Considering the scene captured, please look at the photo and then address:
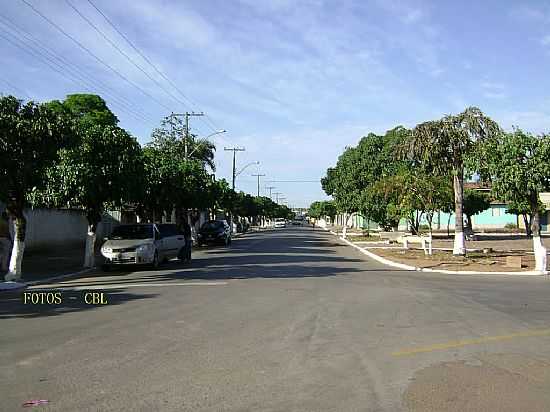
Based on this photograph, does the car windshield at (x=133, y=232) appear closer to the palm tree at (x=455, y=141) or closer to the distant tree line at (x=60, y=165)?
the distant tree line at (x=60, y=165)

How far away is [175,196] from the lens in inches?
1293

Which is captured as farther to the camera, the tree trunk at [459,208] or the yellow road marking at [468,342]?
the tree trunk at [459,208]

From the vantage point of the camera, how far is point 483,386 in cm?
630

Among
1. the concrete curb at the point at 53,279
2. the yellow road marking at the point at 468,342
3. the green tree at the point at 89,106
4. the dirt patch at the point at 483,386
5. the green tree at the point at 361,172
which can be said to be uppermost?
the green tree at the point at 89,106

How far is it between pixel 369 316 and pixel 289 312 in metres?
1.50

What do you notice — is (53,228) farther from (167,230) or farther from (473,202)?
(473,202)

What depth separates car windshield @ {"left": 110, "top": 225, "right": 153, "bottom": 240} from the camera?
2148 centimetres

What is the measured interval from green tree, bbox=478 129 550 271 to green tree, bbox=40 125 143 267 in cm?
1287

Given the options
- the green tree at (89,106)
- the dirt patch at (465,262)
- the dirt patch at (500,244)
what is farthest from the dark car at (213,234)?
the dirt patch at (465,262)

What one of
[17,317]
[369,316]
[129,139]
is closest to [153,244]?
[129,139]

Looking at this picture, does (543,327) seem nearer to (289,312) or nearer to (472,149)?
(289,312)

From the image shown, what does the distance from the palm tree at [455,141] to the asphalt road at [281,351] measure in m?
12.2

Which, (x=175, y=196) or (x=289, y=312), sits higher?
(x=175, y=196)

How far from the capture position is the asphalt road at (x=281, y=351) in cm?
587
